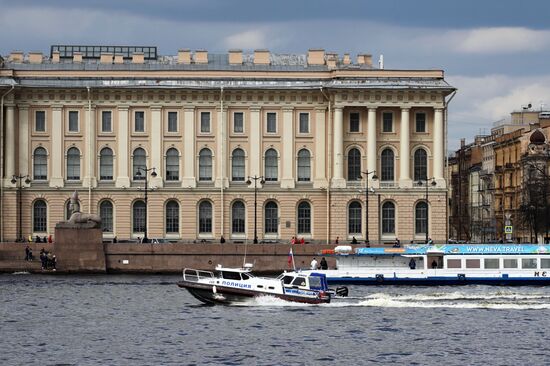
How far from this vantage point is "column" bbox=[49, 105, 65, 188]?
326ft

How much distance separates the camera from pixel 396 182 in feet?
328

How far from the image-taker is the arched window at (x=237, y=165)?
100750 millimetres

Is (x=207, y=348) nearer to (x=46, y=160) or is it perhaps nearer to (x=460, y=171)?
(x=46, y=160)

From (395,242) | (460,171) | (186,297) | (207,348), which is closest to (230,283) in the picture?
(186,297)

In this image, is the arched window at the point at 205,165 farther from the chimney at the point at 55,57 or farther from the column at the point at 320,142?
the chimney at the point at 55,57

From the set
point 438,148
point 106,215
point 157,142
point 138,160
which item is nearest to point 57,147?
point 138,160

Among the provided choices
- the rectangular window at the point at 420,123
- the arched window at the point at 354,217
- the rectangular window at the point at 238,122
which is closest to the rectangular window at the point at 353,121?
the rectangular window at the point at 420,123

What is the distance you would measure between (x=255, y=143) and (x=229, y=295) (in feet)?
117

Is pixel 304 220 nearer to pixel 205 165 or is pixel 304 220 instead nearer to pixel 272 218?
pixel 272 218

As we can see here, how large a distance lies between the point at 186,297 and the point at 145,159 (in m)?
30.4

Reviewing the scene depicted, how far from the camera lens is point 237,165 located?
10094 cm

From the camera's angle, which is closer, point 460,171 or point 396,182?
point 396,182

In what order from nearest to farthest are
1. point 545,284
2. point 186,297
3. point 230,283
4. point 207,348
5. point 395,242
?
point 207,348 < point 230,283 < point 186,297 < point 545,284 < point 395,242

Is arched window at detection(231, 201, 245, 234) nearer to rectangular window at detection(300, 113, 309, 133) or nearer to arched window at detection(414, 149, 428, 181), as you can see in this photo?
rectangular window at detection(300, 113, 309, 133)
